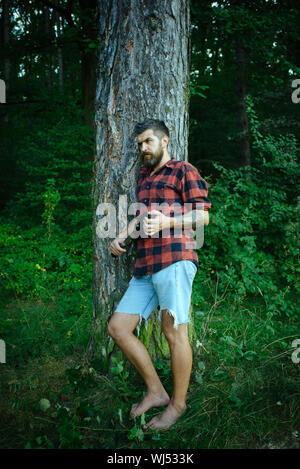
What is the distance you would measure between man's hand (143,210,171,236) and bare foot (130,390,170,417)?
1177 mm

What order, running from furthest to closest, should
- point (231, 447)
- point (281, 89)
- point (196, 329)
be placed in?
point (281, 89)
point (196, 329)
point (231, 447)

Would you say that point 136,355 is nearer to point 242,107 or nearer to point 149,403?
point 149,403

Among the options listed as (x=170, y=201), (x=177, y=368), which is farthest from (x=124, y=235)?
(x=177, y=368)

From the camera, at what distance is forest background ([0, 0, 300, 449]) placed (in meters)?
2.12

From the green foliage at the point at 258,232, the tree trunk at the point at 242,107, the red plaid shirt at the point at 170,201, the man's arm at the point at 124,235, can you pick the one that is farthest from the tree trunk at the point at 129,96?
the tree trunk at the point at 242,107

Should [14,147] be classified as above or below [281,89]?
below

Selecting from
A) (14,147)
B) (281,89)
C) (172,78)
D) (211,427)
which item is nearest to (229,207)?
(172,78)

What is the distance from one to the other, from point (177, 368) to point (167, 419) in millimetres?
338

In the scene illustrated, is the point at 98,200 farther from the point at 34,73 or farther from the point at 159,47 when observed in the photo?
the point at 34,73

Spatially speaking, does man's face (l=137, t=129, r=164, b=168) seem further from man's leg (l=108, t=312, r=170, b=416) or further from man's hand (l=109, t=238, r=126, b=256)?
man's leg (l=108, t=312, r=170, b=416)

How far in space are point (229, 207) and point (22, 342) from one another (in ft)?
10.4

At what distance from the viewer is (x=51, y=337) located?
127 inches

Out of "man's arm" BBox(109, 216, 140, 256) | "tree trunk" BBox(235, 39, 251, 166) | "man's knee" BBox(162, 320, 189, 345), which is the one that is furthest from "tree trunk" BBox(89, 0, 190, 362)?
"tree trunk" BBox(235, 39, 251, 166)

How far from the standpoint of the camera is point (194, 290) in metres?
4.05
